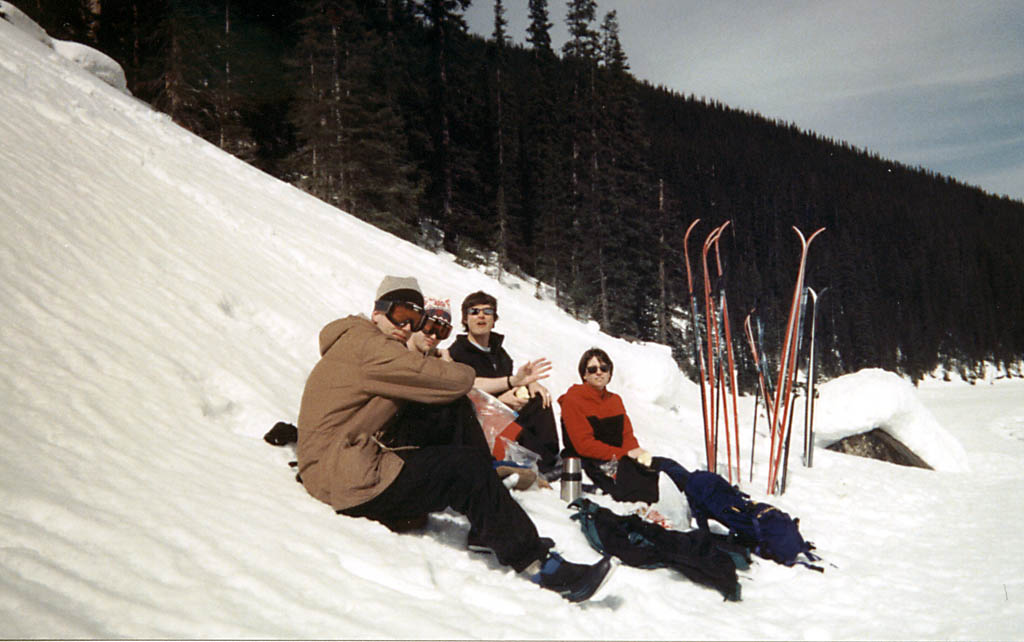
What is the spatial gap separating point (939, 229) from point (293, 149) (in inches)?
2587

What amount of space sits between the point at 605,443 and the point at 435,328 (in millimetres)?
1853

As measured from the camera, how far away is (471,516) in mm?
2396

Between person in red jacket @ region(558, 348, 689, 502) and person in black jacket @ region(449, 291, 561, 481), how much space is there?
0.59 feet

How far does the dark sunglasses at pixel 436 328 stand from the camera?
3.24 meters

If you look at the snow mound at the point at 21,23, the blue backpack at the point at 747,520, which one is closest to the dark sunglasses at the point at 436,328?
the blue backpack at the point at 747,520

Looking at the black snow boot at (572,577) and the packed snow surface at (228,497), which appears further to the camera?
the black snow boot at (572,577)

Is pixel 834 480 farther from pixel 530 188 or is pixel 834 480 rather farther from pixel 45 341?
pixel 530 188

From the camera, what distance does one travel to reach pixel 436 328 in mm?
3256

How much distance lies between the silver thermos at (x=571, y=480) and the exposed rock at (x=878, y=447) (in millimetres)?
6302

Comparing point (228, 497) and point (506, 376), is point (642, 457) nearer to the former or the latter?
point (506, 376)

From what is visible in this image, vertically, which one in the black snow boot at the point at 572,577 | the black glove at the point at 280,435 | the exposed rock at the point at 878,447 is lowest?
the exposed rock at the point at 878,447

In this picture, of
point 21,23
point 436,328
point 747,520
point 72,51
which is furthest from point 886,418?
point 21,23

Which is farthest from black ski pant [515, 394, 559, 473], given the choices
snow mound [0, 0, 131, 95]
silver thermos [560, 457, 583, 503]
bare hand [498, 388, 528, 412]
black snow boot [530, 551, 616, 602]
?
snow mound [0, 0, 131, 95]

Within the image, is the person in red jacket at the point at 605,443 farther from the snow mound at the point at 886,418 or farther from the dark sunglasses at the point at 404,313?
the snow mound at the point at 886,418
